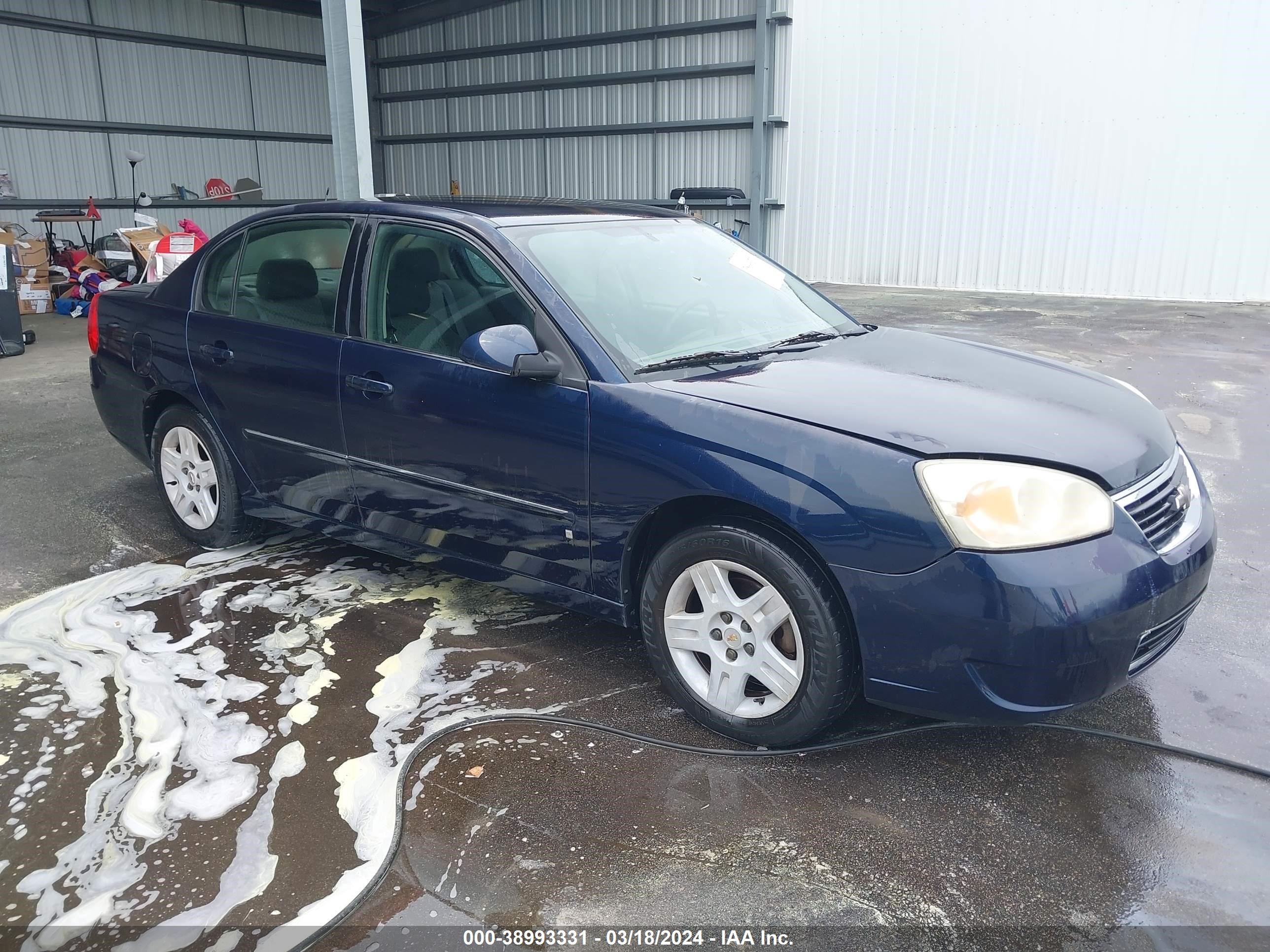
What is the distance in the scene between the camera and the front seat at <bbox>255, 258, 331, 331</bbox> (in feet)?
12.5

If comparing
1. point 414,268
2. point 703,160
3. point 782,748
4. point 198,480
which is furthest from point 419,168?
point 782,748

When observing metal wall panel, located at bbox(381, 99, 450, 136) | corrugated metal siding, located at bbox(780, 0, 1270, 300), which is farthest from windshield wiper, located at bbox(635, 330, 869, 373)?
metal wall panel, located at bbox(381, 99, 450, 136)

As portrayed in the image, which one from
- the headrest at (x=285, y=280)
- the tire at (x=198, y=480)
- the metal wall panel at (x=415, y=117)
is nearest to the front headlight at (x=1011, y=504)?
the headrest at (x=285, y=280)

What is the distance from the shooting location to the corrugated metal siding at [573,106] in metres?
16.0

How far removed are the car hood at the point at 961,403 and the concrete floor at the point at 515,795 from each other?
33.8 inches

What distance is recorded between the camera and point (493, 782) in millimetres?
2697

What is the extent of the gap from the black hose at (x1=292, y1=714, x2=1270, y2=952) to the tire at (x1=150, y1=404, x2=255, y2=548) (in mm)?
1908

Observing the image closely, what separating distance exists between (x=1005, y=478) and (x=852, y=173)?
13.6m

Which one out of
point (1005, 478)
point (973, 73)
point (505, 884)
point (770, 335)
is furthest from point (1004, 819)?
point (973, 73)

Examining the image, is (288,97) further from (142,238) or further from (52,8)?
(142,238)

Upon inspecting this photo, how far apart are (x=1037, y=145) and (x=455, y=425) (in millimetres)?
12537

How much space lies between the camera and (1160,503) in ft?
8.78

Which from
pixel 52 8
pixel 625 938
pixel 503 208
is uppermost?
pixel 52 8

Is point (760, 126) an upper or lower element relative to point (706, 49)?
lower
